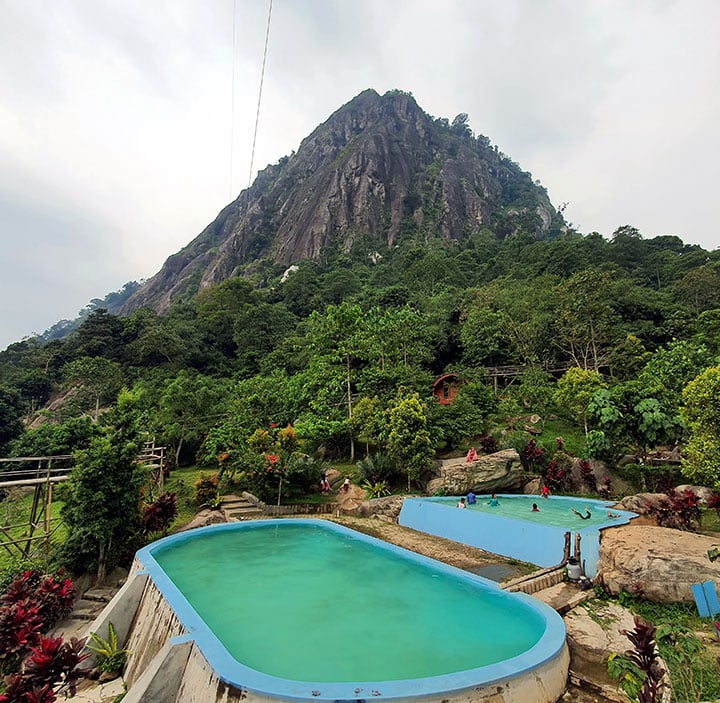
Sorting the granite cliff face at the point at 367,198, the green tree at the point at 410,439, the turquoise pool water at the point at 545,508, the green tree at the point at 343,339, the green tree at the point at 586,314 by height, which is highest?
the granite cliff face at the point at 367,198

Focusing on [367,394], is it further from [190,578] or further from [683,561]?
[683,561]

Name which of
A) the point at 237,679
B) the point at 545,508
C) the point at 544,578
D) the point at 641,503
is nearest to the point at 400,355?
the point at 545,508

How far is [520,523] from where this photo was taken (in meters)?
9.33

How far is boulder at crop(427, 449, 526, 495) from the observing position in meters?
13.5

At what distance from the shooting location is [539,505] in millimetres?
12477

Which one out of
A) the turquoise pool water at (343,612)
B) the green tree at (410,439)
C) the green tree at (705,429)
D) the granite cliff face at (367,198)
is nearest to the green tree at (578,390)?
the green tree at (705,429)

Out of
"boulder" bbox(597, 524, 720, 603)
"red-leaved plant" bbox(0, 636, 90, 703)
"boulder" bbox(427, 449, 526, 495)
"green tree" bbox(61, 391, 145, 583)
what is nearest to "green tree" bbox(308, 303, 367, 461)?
"boulder" bbox(427, 449, 526, 495)

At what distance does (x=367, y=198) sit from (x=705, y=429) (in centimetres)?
6958

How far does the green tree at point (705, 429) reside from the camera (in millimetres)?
9664

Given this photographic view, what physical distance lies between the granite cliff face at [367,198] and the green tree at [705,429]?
59873mm

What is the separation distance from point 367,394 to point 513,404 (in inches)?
260

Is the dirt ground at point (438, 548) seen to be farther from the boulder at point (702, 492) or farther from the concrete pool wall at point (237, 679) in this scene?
the boulder at point (702, 492)

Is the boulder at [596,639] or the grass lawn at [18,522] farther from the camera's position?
the grass lawn at [18,522]

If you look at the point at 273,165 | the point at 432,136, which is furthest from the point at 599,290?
the point at 273,165
